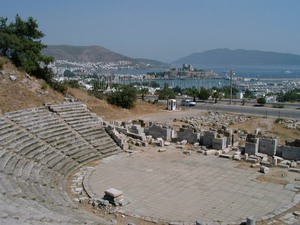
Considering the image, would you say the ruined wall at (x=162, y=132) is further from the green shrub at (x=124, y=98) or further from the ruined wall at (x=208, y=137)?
the green shrub at (x=124, y=98)

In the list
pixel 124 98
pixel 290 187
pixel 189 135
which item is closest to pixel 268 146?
pixel 189 135

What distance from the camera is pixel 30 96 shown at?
89.2 feet

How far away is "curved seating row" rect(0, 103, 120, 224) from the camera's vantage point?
1092cm

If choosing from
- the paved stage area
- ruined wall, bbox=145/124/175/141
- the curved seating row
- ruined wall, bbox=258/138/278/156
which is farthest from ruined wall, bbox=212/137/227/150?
the curved seating row

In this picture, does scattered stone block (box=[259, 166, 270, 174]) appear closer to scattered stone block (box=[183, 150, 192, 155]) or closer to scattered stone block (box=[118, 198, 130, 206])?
scattered stone block (box=[183, 150, 192, 155])

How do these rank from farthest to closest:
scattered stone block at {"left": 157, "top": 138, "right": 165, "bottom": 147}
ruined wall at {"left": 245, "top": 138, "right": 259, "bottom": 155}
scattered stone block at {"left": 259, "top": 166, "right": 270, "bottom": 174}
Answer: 1. scattered stone block at {"left": 157, "top": 138, "right": 165, "bottom": 147}
2. ruined wall at {"left": 245, "top": 138, "right": 259, "bottom": 155}
3. scattered stone block at {"left": 259, "top": 166, "right": 270, "bottom": 174}

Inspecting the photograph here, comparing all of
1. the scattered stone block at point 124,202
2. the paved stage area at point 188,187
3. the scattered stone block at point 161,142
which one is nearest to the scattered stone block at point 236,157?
the paved stage area at point 188,187

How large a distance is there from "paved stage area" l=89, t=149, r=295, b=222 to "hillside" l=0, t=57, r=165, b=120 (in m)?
8.59

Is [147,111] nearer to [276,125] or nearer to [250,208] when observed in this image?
[276,125]

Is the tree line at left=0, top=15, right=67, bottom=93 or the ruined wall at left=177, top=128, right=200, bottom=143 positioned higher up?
the tree line at left=0, top=15, right=67, bottom=93

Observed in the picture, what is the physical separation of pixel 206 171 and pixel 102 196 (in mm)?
6712

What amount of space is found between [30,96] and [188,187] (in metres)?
15.7

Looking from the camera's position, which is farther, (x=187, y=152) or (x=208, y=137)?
(x=208, y=137)

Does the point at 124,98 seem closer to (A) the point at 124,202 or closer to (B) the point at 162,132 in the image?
(B) the point at 162,132
